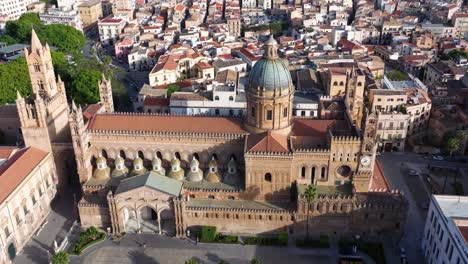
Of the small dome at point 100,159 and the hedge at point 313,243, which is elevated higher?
the small dome at point 100,159

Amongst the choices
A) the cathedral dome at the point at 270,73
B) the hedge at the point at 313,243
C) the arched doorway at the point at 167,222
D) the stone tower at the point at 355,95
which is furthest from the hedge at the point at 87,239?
the stone tower at the point at 355,95

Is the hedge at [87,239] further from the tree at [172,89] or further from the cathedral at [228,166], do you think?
the tree at [172,89]


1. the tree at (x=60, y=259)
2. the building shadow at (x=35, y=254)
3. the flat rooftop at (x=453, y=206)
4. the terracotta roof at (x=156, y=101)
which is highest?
the terracotta roof at (x=156, y=101)

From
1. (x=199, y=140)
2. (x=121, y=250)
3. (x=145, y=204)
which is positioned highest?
(x=199, y=140)

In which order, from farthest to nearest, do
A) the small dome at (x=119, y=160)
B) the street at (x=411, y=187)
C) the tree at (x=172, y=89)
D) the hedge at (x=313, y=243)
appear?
the tree at (x=172, y=89), the small dome at (x=119, y=160), the street at (x=411, y=187), the hedge at (x=313, y=243)

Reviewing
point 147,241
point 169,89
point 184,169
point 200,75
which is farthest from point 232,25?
point 147,241

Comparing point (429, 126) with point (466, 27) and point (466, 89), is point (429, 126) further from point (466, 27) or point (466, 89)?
point (466, 27)
